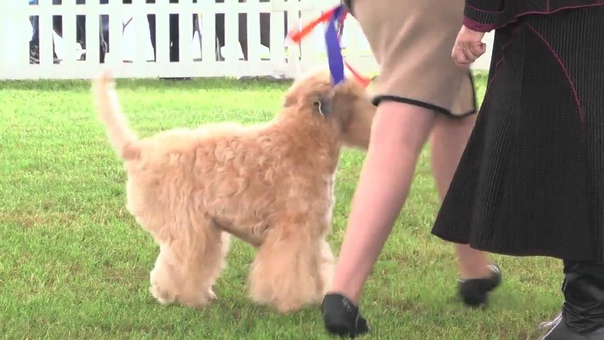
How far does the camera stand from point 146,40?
10320 millimetres

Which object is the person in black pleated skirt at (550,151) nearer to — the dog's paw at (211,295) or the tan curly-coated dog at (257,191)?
the tan curly-coated dog at (257,191)

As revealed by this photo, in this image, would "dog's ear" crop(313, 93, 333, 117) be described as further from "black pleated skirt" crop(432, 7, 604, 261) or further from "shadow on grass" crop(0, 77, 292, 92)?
"shadow on grass" crop(0, 77, 292, 92)

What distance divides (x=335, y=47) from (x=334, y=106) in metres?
0.27

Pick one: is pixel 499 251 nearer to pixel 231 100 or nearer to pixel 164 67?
pixel 231 100

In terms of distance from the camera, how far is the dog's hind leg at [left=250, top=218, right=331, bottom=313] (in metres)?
3.05

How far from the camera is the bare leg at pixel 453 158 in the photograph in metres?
3.09

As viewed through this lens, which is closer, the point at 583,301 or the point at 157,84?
the point at 583,301

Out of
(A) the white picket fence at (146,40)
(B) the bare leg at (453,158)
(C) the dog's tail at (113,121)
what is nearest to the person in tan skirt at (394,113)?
(B) the bare leg at (453,158)

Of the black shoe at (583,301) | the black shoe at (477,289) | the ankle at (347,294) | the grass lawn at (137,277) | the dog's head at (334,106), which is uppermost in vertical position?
the dog's head at (334,106)

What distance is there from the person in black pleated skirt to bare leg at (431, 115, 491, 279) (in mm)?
686

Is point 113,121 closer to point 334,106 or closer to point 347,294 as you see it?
point 334,106

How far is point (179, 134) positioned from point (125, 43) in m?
7.42

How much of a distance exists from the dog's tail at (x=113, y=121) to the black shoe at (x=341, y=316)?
3.10 ft

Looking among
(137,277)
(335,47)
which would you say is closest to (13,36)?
(137,277)
